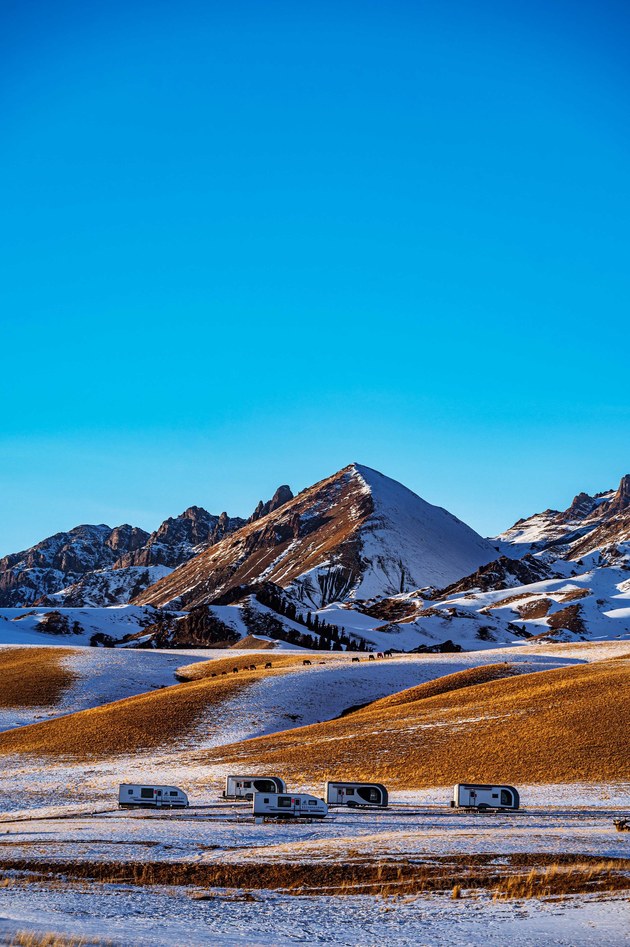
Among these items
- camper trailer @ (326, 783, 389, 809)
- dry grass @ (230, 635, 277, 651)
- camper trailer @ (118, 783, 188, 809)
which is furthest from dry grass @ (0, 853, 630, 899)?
dry grass @ (230, 635, 277, 651)

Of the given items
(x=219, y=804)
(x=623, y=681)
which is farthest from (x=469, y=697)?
(x=219, y=804)

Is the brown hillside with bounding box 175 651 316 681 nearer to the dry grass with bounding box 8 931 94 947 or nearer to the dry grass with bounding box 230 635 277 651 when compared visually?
the dry grass with bounding box 230 635 277 651

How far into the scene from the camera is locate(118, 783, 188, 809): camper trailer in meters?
48.8

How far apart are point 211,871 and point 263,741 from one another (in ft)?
144

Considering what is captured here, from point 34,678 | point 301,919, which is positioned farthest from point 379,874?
point 34,678

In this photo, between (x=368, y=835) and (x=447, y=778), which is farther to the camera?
(x=447, y=778)

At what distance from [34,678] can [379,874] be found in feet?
295

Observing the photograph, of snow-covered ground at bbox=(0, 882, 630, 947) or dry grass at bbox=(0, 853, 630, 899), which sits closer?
snow-covered ground at bbox=(0, 882, 630, 947)

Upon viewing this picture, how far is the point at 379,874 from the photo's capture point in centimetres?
2952

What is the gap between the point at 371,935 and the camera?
22.4 metres

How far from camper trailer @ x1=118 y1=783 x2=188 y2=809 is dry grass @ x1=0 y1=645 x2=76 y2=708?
53.2 m

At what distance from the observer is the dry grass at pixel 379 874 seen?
1078 inches

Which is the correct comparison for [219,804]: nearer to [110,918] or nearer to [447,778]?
[447,778]

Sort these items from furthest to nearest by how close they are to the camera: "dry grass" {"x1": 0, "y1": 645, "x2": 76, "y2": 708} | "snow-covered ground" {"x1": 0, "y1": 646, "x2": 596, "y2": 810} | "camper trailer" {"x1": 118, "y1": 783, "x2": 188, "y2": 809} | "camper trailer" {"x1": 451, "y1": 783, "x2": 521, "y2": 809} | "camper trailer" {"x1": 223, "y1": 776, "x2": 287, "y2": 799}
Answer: "dry grass" {"x1": 0, "y1": 645, "x2": 76, "y2": 708} → "snow-covered ground" {"x1": 0, "y1": 646, "x2": 596, "y2": 810} → "camper trailer" {"x1": 223, "y1": 776, "x2": 287, "y2": 799} → "camper trailer" {"x1": 118, "y1": 783, "x2": 188, "y2": 809} → "camper trailer" {"x1": 451, "y1": 783, "x2": 521, "y2": 809}
